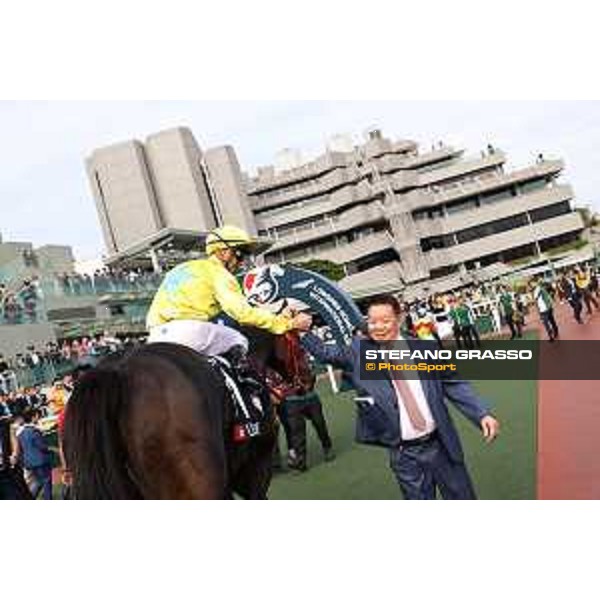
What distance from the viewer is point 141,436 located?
3.22m

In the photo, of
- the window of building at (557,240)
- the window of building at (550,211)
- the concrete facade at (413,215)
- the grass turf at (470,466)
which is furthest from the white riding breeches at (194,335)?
the window of building at (550,211)

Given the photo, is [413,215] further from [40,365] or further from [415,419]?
[415,419]

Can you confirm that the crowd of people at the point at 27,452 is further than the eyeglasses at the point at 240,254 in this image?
Yes

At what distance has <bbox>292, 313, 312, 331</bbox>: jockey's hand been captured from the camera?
13.3 ft

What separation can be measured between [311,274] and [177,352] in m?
3.17

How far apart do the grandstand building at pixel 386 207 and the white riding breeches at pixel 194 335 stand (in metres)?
38.5

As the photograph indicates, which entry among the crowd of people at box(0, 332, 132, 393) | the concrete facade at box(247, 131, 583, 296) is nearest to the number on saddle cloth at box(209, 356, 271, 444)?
the crowd of people at box(0, 332, 132, 393)

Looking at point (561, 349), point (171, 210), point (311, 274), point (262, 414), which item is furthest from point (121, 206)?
point (262, 414)

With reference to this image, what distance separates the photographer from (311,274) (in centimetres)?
665

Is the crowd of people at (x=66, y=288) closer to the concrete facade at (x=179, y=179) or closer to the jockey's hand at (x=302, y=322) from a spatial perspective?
the jockey's hand at (x=302, y=322)

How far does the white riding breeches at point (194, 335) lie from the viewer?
3896mm

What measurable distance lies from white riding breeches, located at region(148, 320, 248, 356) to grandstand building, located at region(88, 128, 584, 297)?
38.5 meters

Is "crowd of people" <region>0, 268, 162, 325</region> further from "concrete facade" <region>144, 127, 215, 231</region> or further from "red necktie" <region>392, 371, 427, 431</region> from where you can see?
"concrete facade" <region>144, 127, 215, 231</region>
